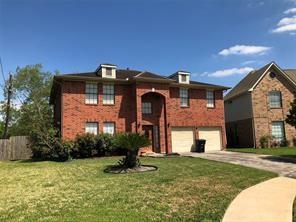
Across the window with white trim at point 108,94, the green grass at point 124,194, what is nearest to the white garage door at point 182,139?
the window with white trim at point 108,94

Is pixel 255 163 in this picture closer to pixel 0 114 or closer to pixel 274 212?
pixel 274 212

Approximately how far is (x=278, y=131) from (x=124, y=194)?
23.7 metres

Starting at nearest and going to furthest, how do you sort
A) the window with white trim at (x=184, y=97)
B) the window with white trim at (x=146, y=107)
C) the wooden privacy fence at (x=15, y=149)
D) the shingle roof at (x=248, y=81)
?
the wooden privacy fence at (x=15, y=149)
the window with white trim at (x=146, y=107)
the window with white trim at (x=184, y=97)
the shingle roof at (x=248, y=81)

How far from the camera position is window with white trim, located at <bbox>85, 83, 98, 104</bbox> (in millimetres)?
22309

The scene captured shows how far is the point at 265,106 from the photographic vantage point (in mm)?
28406

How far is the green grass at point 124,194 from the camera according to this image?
7.02 metres

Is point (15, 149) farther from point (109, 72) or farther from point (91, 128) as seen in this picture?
point (109, 72)

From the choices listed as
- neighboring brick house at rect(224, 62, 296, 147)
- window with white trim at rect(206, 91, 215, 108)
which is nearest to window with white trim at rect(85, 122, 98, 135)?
window with white trim at rect(206, 91, 215, 108)

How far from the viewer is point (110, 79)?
22797 mm

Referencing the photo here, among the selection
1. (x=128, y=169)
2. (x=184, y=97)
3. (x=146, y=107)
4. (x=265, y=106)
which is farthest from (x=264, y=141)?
(x=128, y=169)

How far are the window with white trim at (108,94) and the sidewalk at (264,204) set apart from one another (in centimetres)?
1460

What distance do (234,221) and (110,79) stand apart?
1767 cm

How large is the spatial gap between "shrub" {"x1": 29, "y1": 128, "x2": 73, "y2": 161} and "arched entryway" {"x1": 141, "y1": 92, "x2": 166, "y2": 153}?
6.81 metres

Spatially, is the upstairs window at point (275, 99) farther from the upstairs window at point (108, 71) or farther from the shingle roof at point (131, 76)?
the upstairs window at point (108, 71)
